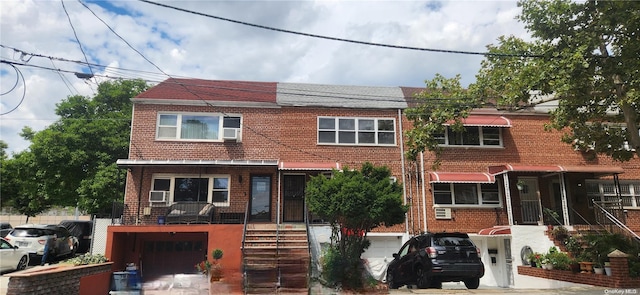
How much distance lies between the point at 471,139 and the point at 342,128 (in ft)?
19.0

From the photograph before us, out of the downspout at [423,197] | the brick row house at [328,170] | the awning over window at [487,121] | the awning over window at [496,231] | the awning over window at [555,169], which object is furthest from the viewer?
the awning over window at [487,121]

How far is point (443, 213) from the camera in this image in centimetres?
1792

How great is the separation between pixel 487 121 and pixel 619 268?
331 inches

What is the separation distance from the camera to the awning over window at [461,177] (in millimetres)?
17644

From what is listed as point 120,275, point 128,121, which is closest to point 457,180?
point 120,275

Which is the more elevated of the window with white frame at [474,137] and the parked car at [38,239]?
the window with white frame at [474,137]

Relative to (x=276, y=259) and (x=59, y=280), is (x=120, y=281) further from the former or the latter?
(x=276, y=259)

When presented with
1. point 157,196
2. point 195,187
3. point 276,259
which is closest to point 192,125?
point 195,187

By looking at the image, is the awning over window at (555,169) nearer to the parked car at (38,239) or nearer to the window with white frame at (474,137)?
the window with white frame at (474,137)

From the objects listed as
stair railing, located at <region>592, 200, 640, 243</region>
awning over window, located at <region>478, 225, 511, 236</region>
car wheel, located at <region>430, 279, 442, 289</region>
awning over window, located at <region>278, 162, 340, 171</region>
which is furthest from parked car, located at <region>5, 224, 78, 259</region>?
stair railing, located at <region>592, 200, 640, 243</region>

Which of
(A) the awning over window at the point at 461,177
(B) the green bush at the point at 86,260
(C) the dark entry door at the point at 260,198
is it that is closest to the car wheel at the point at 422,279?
(A) the awning over window at the point at 461,177

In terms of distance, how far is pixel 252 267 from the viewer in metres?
13.4

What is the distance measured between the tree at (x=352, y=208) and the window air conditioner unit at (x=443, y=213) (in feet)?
19.3

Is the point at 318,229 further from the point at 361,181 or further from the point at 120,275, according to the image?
the point at 120,275
